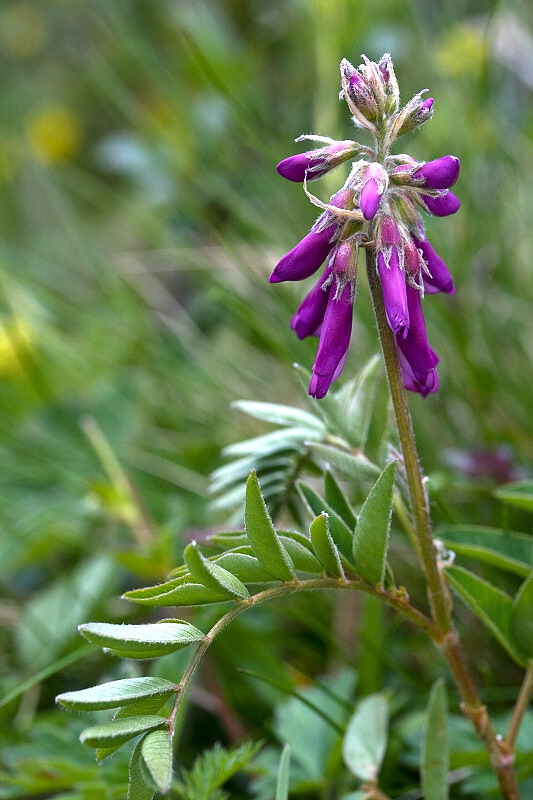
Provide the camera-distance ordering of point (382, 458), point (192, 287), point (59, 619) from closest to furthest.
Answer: point (382, 458) → point (59, 619) → point (192, 287)

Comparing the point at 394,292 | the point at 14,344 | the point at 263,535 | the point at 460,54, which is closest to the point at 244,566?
the point at 263,535

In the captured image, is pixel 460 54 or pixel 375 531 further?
pixel 460 54

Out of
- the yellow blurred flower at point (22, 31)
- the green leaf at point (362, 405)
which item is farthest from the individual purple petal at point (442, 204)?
the yellow blurred flower at point (22, 31)

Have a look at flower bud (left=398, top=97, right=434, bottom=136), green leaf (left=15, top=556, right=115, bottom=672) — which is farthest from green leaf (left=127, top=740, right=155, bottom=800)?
green leaf (left=15, top=556, right=115, bottom=672)

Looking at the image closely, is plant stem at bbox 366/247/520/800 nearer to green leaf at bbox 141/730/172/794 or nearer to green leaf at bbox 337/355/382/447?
green leaf at bbox 337/355/382/447

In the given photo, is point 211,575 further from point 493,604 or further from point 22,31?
point 22,31

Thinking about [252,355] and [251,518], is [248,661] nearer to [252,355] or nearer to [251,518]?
[251,518]

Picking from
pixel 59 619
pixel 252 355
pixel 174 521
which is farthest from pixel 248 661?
pixel 252 355
